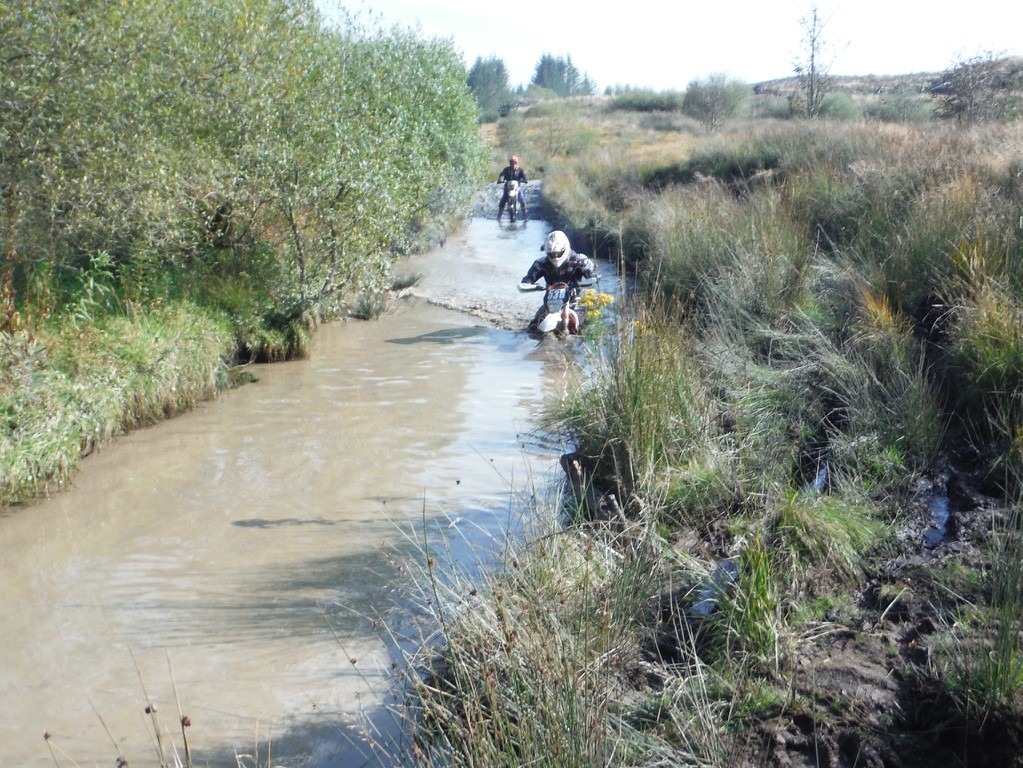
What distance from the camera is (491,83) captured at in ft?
276

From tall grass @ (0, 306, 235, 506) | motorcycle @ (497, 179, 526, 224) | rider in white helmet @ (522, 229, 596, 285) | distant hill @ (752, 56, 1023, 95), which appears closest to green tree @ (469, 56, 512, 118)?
distant hill @ (752, 56, 1023, 95)

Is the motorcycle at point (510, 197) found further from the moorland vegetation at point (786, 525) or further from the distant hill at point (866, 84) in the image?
the moorland vegetation at point (786, 525)

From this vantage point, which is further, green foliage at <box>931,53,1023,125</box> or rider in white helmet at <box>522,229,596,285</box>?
green foliage at <box>931,53,1023,125</box>

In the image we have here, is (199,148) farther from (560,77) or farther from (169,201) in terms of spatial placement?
(560,77)

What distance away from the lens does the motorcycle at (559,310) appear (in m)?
12.5

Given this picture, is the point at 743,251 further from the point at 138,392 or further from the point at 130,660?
the point at 130,660

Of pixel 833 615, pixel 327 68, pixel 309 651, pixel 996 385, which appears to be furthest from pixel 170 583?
pixel 327 68

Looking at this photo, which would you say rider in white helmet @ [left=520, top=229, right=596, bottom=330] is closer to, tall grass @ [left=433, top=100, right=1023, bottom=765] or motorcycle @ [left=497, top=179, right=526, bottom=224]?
tall grass @ [left=433, top=100, right=1023, bottom=765]

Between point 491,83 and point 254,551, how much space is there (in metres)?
82.9

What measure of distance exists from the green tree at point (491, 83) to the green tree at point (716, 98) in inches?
1153

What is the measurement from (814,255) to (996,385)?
4052mm

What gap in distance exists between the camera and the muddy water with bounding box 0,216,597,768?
178 inches

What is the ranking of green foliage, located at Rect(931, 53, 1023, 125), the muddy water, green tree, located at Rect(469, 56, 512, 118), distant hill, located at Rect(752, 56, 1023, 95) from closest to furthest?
the muddy water, green foliage, located at Rect(931, 53, 1023, 125), distant hill, located at Rect(752, 56, 1023, 95), green tree, located at Rect(469, 56, 512, 118)

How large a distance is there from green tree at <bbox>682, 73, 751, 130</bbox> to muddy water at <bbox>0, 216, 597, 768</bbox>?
35755 millimetres
